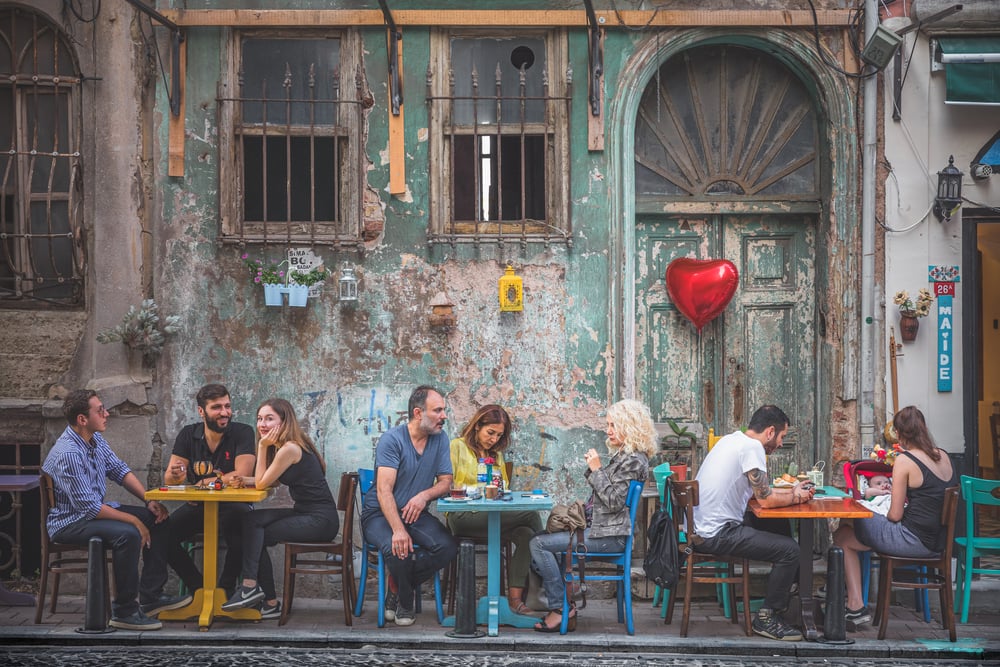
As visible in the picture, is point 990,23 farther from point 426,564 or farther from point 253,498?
point 253,498

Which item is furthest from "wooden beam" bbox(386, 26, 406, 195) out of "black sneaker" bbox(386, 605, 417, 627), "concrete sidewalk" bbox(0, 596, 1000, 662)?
"concrete sidewalk" bbox(0, 596, 1000, 662)

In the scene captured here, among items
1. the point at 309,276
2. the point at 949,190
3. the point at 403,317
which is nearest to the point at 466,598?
the point at 403,317

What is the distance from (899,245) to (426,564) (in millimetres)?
4464

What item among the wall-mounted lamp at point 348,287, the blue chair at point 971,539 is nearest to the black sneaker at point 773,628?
the blue chair at point 971,539

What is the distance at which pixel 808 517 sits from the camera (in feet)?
25.0

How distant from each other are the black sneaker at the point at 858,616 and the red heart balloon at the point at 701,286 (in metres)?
2.58

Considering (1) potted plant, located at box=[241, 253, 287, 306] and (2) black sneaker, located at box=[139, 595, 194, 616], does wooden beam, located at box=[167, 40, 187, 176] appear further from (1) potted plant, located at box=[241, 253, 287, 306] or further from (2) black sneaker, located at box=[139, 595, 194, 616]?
(2) black sneaker, located at box=[139, 595, 194, 616]

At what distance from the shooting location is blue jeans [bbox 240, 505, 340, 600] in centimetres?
811

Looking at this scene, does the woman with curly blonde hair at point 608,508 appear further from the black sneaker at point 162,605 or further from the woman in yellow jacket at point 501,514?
the black sneaker at point 162,605

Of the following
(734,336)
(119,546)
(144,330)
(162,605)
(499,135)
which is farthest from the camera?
(734,336)

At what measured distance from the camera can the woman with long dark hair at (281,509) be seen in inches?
317

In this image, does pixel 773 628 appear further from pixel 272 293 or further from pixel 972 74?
pixel 972 74

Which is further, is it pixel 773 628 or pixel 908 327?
pixel 908 327

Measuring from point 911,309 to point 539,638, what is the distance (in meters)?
3.93
